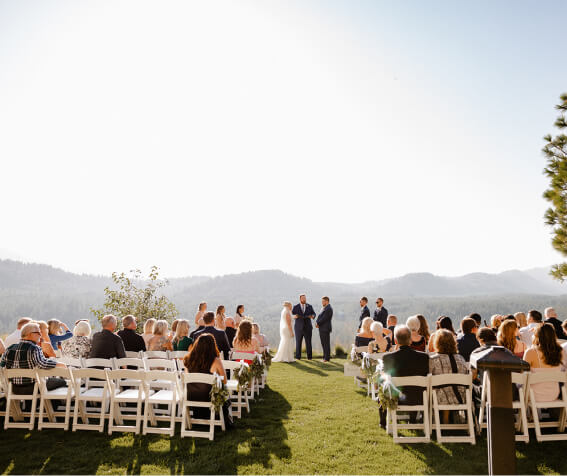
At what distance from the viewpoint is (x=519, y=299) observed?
4380 inches

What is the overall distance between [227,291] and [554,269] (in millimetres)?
162170

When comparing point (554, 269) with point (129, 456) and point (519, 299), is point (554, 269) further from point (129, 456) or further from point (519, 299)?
point (519, 299)

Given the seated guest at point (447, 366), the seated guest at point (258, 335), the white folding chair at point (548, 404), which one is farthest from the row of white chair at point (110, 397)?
the white folding chair at point (548, 404)

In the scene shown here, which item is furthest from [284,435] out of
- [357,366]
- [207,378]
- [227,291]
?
[227,291]

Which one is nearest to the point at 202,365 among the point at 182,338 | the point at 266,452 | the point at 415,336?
the point at 266,452

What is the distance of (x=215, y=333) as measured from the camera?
7910mm

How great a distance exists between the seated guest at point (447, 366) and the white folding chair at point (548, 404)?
865 mm

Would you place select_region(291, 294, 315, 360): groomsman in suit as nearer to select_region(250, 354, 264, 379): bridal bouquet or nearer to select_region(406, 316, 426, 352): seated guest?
select_region(250, 354, 264, 379): bridal bouquet

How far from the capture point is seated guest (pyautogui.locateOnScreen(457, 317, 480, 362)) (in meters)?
7.25

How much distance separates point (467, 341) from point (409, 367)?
199 cm

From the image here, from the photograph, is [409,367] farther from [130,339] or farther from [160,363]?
[130,339]

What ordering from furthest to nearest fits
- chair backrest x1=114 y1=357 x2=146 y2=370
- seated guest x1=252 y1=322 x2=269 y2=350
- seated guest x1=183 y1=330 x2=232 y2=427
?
seated guest x1=252 y1=322 x2=269 y2=350, chair backrest x1=114 y1=357 x2=146 y2=370, seated guest x1=183 y1=330 x2=232 y2=427

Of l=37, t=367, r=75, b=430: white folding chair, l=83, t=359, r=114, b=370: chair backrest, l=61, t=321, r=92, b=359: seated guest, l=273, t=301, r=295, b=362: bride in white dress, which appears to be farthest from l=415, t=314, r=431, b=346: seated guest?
l=273, t=301, r=295, b=362: bride in white dress

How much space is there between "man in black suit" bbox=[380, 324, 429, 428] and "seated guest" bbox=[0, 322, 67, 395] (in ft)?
16.8
